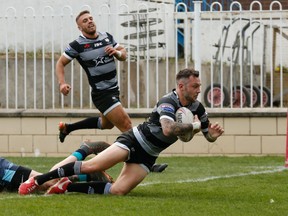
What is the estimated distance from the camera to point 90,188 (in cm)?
→ 1065

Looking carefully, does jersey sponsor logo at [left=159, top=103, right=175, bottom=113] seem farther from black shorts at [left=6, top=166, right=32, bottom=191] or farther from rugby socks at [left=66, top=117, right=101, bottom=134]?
rugby socks at [left=66, top=117, right=101, bottom=134]

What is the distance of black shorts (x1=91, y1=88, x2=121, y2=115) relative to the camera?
1394cm

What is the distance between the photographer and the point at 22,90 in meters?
17.5

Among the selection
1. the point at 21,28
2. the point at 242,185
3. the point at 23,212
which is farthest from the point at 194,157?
the point at 23,212

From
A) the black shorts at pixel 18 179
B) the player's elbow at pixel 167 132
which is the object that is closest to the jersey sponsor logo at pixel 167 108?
the player's elbow at pixel 167 132

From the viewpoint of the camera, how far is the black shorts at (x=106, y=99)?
1394 cm

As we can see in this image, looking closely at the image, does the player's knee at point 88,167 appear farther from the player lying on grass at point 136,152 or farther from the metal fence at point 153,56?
the metal fence at point 153,56

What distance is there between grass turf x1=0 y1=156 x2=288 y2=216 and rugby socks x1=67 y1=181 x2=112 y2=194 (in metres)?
0.06

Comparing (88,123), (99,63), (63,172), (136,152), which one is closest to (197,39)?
(88,123)

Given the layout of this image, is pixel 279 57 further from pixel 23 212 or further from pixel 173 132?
pixel 23 212

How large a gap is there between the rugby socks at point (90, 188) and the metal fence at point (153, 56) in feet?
20.3

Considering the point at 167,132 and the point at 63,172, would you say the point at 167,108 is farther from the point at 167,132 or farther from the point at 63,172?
the point at 63,172

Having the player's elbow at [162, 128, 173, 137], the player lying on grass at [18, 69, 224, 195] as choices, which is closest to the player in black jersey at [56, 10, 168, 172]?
the player lying on grass at [18, 69, 224, 195]

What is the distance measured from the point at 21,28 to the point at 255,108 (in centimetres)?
379
